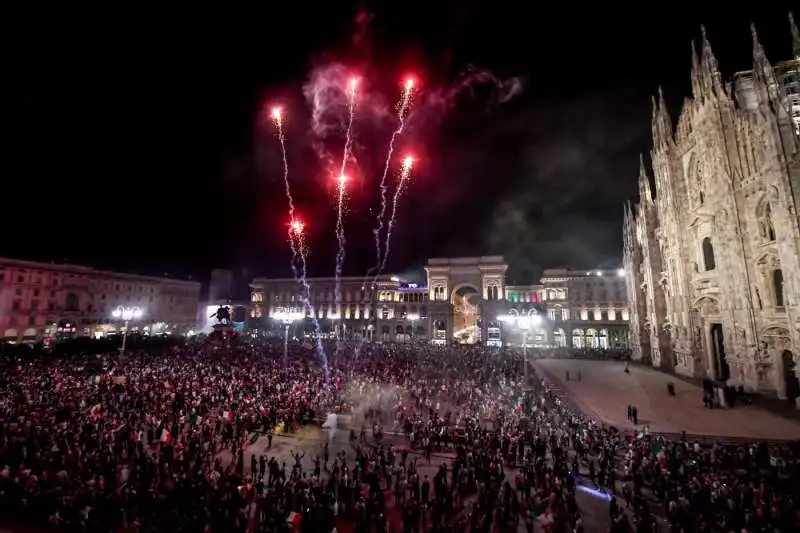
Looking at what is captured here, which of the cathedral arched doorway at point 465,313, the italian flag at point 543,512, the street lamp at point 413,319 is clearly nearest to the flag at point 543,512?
the italian flag at point 543,512

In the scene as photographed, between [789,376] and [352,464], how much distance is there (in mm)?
27339

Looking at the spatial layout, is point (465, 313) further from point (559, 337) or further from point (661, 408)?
point (661, 408)

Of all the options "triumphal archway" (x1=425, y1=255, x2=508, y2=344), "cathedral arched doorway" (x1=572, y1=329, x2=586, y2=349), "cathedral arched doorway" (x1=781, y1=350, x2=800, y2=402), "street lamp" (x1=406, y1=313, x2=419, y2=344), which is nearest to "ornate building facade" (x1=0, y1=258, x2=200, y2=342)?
"street lamp" (x1=406, y1=313, x2=419, y2=344)

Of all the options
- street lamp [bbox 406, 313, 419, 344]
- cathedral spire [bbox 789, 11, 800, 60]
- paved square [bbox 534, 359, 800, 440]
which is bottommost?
paved square [bbox 534, 359, 800, 440]

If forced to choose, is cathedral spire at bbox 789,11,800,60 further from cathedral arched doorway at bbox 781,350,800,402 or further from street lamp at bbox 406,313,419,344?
street lamp at bbox 406,313,419,344

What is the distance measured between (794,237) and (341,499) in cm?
2840

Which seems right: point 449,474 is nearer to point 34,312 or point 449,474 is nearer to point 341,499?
point 341,499

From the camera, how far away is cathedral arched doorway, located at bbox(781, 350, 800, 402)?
2297cm

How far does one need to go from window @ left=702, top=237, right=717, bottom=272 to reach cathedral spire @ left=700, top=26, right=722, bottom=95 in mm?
11656

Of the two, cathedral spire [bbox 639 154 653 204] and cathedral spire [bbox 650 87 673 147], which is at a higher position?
cathedral spire [bbox 650 87 673 147]

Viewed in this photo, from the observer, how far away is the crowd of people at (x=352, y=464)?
956 cm

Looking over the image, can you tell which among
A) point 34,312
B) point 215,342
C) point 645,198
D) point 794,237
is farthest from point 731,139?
point 34,312

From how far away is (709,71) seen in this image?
3002cm

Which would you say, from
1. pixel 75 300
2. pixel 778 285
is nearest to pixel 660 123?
pixel 778 285
